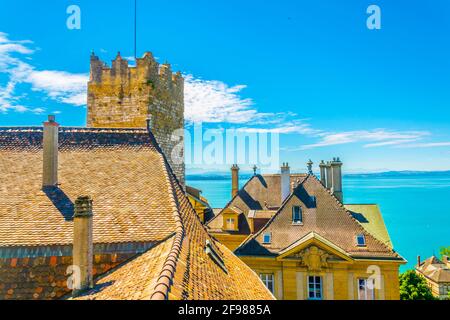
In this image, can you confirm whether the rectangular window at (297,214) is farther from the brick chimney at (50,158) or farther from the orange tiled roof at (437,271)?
the orange tiled roof at (437,271)

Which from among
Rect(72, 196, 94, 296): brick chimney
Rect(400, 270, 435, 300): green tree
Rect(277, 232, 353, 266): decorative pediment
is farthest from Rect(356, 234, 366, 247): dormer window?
Rect(400, 270, 435, 300): green tree

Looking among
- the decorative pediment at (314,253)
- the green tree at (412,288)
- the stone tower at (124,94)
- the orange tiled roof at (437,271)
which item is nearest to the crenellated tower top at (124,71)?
the stone tower at (124,94)

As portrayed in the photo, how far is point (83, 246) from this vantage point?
277 inches

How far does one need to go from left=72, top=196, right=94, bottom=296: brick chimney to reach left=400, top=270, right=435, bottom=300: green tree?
29.4 m

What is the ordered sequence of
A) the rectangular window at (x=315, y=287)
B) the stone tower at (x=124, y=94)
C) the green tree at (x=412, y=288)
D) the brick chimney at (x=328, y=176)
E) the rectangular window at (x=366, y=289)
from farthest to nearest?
the green tree at (x=412, y=288), the brick chimney at (x=328, y=176), the rectangular window at (x=315, y=287), the rectangular window at (x=366, y=289), the stone tower at (x=124, y=94)

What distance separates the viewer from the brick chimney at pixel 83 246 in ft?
22.9

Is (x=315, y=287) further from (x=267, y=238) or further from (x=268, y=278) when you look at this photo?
(x=267, y=238)

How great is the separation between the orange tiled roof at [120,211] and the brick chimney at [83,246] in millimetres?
349

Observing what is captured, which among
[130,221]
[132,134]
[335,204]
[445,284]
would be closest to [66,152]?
[132,134]

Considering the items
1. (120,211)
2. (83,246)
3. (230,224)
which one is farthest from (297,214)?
(83,246)

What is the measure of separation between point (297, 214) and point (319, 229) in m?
1.48

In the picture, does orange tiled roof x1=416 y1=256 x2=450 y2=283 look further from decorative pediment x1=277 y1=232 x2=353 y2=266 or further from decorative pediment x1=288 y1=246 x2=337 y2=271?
decorative pediment x1=288 y1=246 x2=337 y2=271
